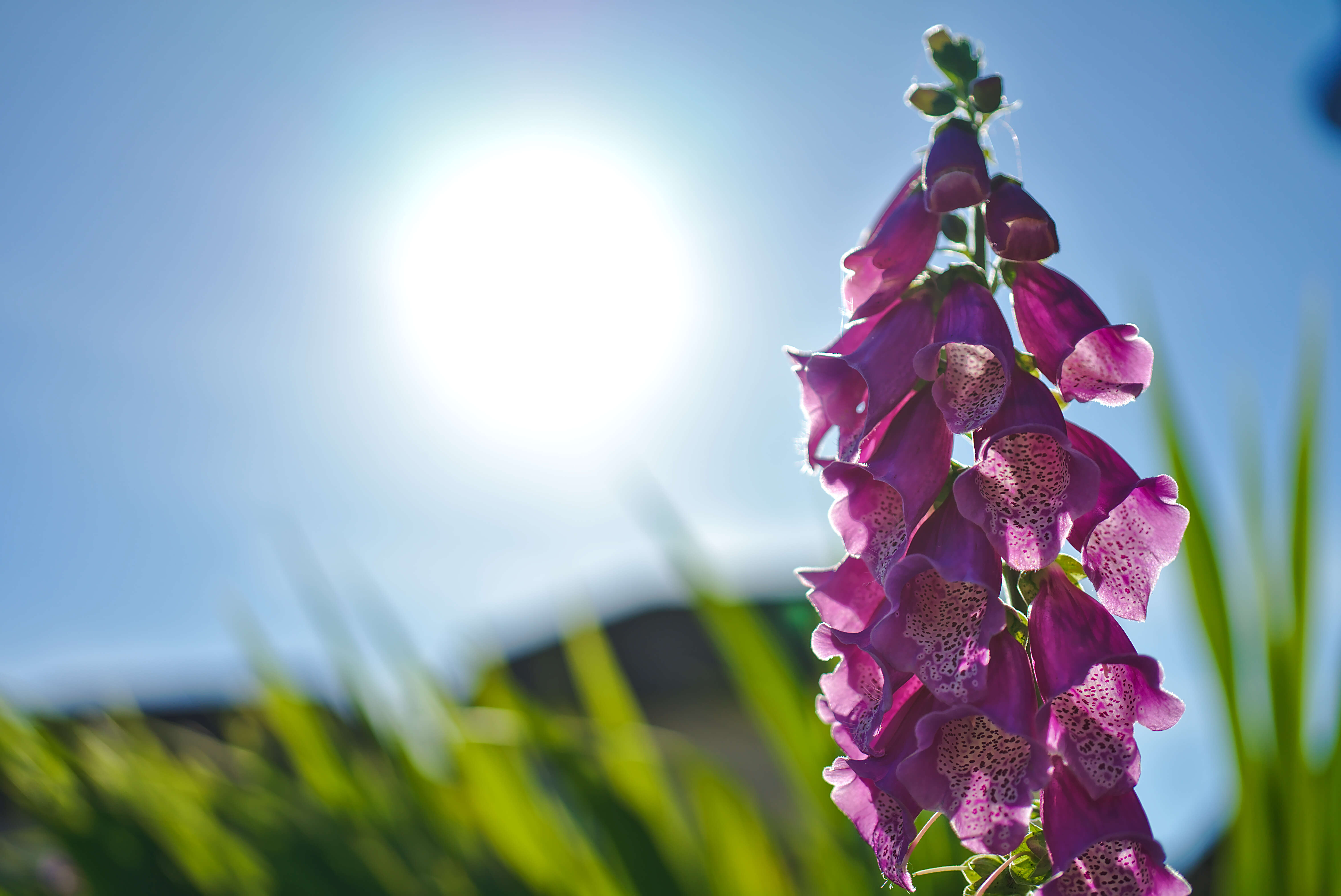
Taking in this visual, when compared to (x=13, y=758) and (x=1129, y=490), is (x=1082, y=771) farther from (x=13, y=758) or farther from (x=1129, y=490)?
(x=13, y=758)

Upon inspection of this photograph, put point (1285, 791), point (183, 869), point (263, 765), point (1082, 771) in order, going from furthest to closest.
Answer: point (263, 765) → point (183, 869) → point (1285, 791) → point (1082, 771)

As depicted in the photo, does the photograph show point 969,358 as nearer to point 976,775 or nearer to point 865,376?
point 865,376

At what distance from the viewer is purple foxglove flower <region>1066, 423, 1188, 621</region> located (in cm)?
33

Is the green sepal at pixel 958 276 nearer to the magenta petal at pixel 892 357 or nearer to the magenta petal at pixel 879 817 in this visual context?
the magenta petal at pixel 892 357

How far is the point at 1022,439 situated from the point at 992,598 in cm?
7

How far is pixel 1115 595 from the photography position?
334 mm

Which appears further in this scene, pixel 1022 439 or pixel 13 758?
pixel 13 758

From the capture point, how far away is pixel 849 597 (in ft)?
1.22

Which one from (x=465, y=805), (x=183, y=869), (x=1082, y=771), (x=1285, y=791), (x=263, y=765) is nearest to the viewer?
(x=1082, y=771)

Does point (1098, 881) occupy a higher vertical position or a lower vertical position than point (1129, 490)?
lower

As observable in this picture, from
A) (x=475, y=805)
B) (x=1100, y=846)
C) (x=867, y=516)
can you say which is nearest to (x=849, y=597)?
(x=867, y=516)

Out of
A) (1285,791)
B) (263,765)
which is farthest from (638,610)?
(1285,791)

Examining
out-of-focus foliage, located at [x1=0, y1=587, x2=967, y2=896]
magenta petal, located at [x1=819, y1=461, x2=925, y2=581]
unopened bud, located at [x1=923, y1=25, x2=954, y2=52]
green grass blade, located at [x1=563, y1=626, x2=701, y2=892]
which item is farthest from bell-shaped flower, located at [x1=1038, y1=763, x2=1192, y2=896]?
green grass blade, located at [x1=563, y1=626, x2=701, y2=892]

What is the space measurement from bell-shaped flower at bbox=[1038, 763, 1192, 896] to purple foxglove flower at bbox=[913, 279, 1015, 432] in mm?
154
